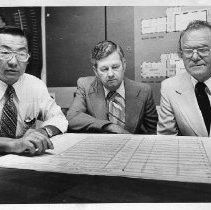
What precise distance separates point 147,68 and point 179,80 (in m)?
0.16

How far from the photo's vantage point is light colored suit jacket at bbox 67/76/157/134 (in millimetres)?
982

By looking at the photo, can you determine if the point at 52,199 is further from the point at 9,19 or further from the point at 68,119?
the point at 9,19

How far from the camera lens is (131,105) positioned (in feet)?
3.29

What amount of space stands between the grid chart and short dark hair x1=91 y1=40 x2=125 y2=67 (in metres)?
0.38

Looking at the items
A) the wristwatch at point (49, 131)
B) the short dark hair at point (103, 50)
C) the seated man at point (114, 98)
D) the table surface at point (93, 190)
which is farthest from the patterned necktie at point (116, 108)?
the table surface at point (93, 190)

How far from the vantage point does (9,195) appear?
38 cm

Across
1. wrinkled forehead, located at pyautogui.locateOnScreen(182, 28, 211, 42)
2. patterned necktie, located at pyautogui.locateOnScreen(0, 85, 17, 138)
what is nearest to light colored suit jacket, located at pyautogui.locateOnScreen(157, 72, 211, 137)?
wrinkled forehead, located at pyautogui.locateOnScreen(182, 28, 211, 42)

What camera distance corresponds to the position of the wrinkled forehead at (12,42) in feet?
3.03

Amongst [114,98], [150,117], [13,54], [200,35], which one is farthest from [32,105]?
[200,35]

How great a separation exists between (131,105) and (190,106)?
0.65ft

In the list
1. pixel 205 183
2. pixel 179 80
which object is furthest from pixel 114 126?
pixel 205 183

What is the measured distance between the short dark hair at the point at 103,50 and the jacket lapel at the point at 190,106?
0.24 metres

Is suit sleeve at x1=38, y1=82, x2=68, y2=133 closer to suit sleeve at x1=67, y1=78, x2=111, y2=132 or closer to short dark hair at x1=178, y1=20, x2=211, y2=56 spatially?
suit sleeve at x1=67, y1=78, x2=111, y2=132

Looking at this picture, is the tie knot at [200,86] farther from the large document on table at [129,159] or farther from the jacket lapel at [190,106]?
the large document on table at [129,159]
